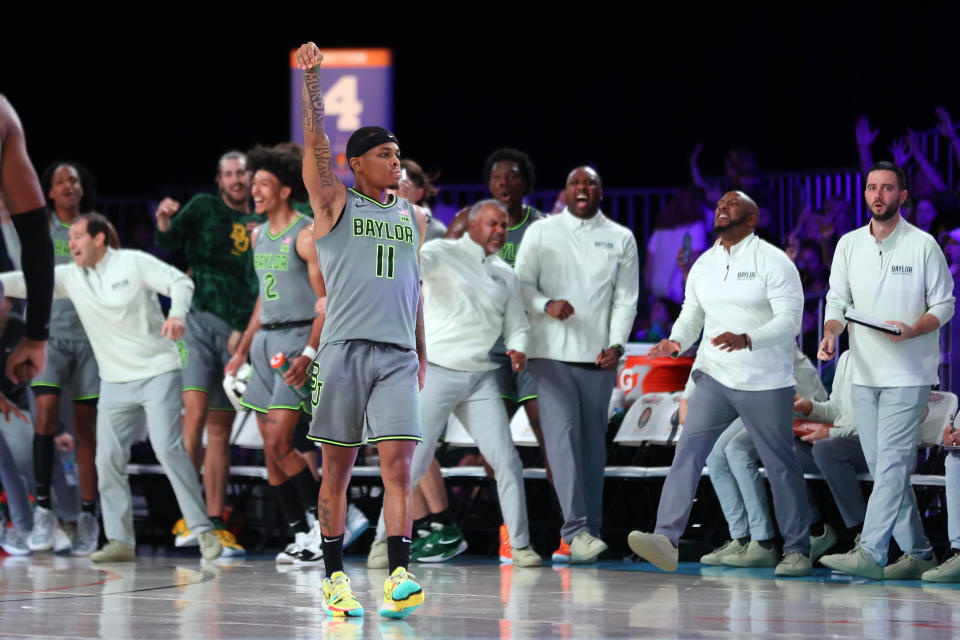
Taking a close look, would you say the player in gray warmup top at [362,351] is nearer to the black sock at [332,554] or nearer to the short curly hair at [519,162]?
the black sock at [332,554]

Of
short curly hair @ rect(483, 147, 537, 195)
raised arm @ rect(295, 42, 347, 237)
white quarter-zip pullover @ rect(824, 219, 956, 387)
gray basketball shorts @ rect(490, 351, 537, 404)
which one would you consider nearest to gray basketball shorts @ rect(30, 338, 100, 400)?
gray basketball shorts @ rect(490, 351, 537, 404)

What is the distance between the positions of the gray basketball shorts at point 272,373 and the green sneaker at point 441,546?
97 cm

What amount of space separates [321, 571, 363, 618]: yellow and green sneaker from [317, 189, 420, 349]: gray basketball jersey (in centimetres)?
88

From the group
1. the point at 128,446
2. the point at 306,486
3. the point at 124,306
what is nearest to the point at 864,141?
the point at 306,486

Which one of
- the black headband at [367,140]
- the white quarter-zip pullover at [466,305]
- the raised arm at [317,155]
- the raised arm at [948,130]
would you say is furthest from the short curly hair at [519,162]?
the raised arm at [317,155]

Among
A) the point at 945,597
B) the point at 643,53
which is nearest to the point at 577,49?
the point at 643,53

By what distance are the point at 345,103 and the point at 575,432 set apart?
7.12 m

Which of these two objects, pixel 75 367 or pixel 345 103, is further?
pixel 345 103

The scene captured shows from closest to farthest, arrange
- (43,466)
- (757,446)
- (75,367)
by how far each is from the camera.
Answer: (757,446), (43,466), (75,367)

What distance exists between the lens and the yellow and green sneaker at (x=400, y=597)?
4535 mm

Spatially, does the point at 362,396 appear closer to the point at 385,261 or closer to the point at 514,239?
the point at 385,261

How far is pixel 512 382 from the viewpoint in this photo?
7.15 metres

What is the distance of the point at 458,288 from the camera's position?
6.73 m

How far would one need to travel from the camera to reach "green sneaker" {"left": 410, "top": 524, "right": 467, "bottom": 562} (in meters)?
6.94
